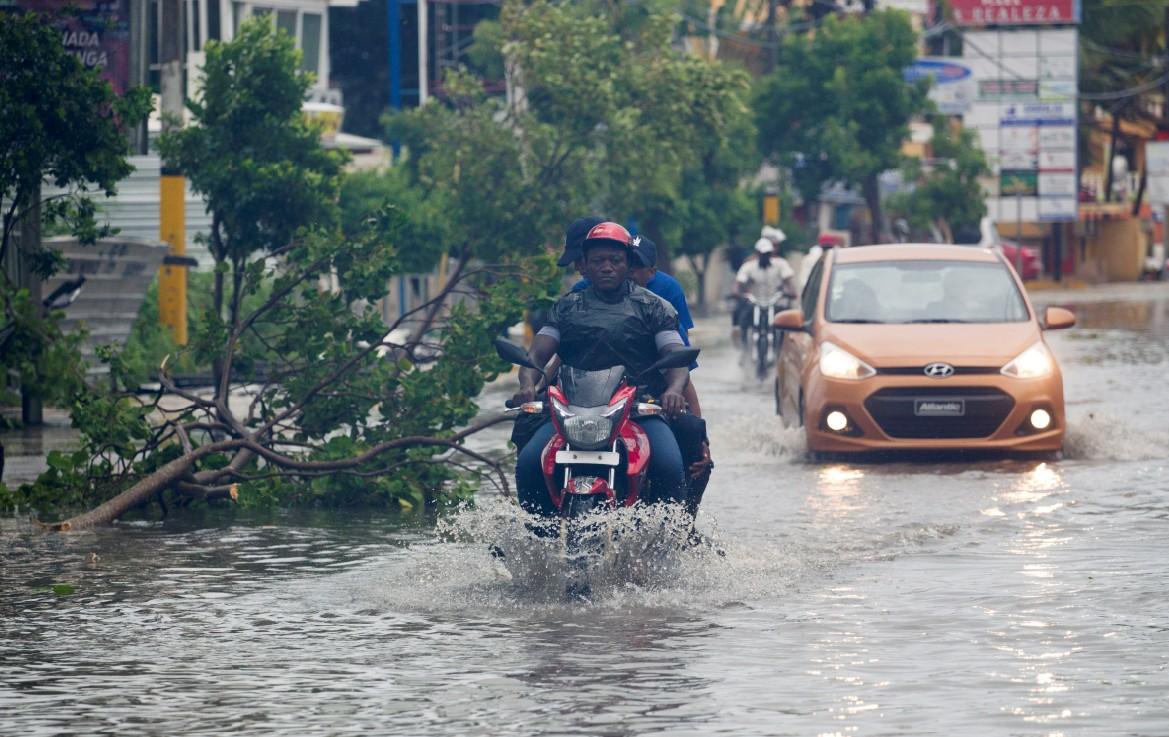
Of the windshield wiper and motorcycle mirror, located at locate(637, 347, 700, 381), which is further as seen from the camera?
the windshield wiper

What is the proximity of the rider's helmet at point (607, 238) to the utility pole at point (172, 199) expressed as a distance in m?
12.4

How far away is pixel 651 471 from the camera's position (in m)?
10.3

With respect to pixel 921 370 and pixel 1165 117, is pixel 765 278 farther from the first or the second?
pixel 1165 117

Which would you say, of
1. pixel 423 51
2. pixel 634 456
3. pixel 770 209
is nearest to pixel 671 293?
pixel 634 456

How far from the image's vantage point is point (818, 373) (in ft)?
56.1

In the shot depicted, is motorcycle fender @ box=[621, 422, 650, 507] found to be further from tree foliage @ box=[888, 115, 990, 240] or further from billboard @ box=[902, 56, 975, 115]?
billboard @ box=[902, 56, 975, 115]

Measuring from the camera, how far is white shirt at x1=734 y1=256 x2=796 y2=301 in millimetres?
27922

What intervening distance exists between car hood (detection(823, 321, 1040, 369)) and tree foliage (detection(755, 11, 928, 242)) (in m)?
42.9

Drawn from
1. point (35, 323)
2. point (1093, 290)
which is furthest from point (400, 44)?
point (35, 323)

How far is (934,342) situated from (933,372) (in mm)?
392

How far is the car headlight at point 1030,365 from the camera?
16.7 m

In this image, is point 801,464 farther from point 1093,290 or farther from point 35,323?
point 1093,290

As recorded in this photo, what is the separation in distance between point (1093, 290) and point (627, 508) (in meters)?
62.2

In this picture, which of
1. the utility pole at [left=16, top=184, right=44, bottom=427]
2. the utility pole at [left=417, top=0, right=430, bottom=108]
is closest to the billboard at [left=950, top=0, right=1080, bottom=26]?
the utility pole at [left=417, top=0, right=430, bottom=108]
